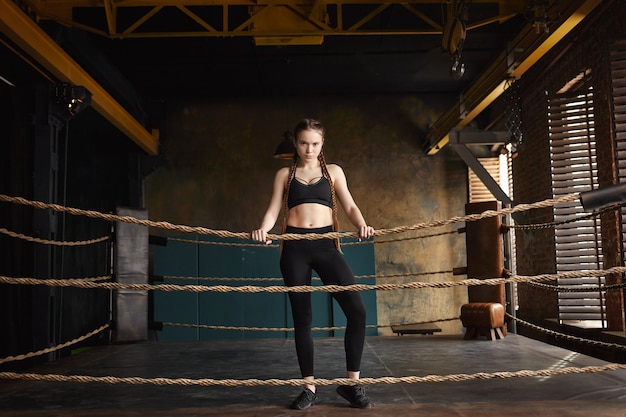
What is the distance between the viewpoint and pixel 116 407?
8.33 ft

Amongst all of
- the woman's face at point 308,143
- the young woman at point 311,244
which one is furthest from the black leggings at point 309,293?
the woman's face at point 308,143

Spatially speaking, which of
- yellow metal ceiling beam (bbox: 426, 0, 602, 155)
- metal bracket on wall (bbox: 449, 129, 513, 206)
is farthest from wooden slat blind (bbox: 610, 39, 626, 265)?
metal bracket on wall (bbox: 449, 129, 513, 206)

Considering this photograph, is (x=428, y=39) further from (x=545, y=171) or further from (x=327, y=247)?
(x=327, y=247)

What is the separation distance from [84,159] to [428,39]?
4.95 meters

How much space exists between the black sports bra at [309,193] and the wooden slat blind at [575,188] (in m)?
4.49

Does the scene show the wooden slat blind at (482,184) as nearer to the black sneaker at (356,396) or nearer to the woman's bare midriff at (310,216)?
the woman's bare midriff at (310,216)

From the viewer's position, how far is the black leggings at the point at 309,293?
2.58 metres

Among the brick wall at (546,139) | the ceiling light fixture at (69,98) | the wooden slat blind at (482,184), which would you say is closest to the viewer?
the ceiling light fixture at (69,98)

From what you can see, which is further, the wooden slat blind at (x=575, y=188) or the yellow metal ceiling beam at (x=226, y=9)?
the wooden slat blind at (x=575, y=188)

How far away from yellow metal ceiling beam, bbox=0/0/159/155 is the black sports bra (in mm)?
2847

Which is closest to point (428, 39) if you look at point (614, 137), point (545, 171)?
point (545, 171)

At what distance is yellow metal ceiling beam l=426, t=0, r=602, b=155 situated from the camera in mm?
4715

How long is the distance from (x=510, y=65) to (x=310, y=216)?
13.0ft

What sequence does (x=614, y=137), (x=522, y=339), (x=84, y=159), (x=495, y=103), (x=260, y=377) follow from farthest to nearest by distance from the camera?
(x=495, y=103)
(x=84, y=159)
(x=614, y=137)
(x=522, y=339)
(x=260, y=377)
